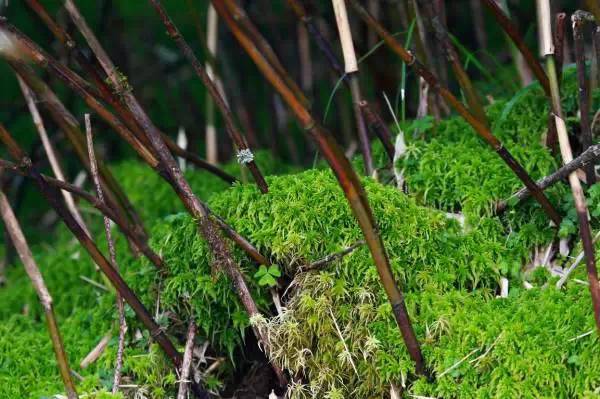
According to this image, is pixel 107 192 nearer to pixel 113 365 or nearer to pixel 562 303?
pixel 113 365

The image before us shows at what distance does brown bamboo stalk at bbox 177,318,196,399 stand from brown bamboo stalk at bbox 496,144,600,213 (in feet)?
2.57

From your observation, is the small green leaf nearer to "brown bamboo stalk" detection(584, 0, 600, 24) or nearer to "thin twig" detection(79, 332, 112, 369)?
"thin twig" detection(79, 332, 112, 369)

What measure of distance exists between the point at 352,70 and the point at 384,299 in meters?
0.50

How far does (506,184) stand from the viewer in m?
1.98

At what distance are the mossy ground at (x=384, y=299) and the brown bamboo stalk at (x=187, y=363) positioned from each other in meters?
0.04

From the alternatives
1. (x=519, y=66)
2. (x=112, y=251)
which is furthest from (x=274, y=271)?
(x=519, y=66)

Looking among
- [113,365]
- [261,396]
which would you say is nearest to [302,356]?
[261,396]

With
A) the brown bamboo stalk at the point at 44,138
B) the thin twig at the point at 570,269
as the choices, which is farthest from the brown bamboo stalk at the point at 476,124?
the brown bamboo stalk at the point at 44,138

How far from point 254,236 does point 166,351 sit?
32 cm

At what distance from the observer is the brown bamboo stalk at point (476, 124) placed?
1.81 meters

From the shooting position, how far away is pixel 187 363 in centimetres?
182

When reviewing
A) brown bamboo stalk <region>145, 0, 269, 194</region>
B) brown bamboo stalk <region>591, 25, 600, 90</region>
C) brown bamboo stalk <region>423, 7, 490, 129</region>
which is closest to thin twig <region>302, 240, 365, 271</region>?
brown bamboo stalk <region>145, 0, 269, 194</region>

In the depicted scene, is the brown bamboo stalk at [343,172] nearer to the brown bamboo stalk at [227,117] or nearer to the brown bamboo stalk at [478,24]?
the brown bamboo stalk at [227,117]

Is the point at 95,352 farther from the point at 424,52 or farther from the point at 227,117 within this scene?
the point at 424,52
